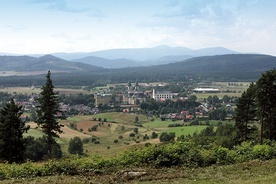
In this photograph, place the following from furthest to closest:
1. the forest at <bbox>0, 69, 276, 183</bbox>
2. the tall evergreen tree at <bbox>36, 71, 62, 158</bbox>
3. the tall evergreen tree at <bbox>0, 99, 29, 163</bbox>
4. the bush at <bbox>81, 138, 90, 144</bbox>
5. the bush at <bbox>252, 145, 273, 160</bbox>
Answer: the bush at <bbox>81, 138, 90, 144</bbox> < the tall evergreen tree at <bbox>36, 71, 62, 158</bbox> < the tall evergreen tree at <bbox>0, 99, 29, 163</bbox> < the bush at <bbox>252, 145, 273, 160</bbox> < the forest at <bbox>0, 69, 276, 183</bbox>

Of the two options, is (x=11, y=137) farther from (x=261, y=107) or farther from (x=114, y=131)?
(x=114, y=131)

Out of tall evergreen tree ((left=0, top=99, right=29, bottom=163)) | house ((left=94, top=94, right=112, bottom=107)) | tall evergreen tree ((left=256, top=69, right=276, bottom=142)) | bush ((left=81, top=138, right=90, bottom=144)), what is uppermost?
tall evergreen tree ((left=256, top=69, right=276, bottom=142))

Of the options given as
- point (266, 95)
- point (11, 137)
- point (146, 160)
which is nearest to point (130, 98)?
point (266, 95)

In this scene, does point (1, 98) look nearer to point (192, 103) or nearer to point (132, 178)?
point (192, 103)

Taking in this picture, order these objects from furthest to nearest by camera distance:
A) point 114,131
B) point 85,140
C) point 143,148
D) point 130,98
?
point 130,98 → point 114,131 → point 85,140 → point 143,148

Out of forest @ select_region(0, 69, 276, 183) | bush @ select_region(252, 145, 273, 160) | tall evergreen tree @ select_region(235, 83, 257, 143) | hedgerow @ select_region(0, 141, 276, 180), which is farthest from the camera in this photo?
tall evergreen tree @ select_region(235, 83, 257, 143)

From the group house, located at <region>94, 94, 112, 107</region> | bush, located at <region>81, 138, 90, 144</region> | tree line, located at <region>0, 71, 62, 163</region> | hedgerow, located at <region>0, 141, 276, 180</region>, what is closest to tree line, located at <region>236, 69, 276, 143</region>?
hedgerow, located at <region>0, 141, 276, 180</region>

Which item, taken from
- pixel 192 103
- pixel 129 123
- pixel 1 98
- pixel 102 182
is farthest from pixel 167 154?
pixel 1 98

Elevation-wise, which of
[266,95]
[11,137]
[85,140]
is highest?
[266,95]

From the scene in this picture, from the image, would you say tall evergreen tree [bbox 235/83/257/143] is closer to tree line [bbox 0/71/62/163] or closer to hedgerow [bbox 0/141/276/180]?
hedgerow [bbox 0/141/276/180]
